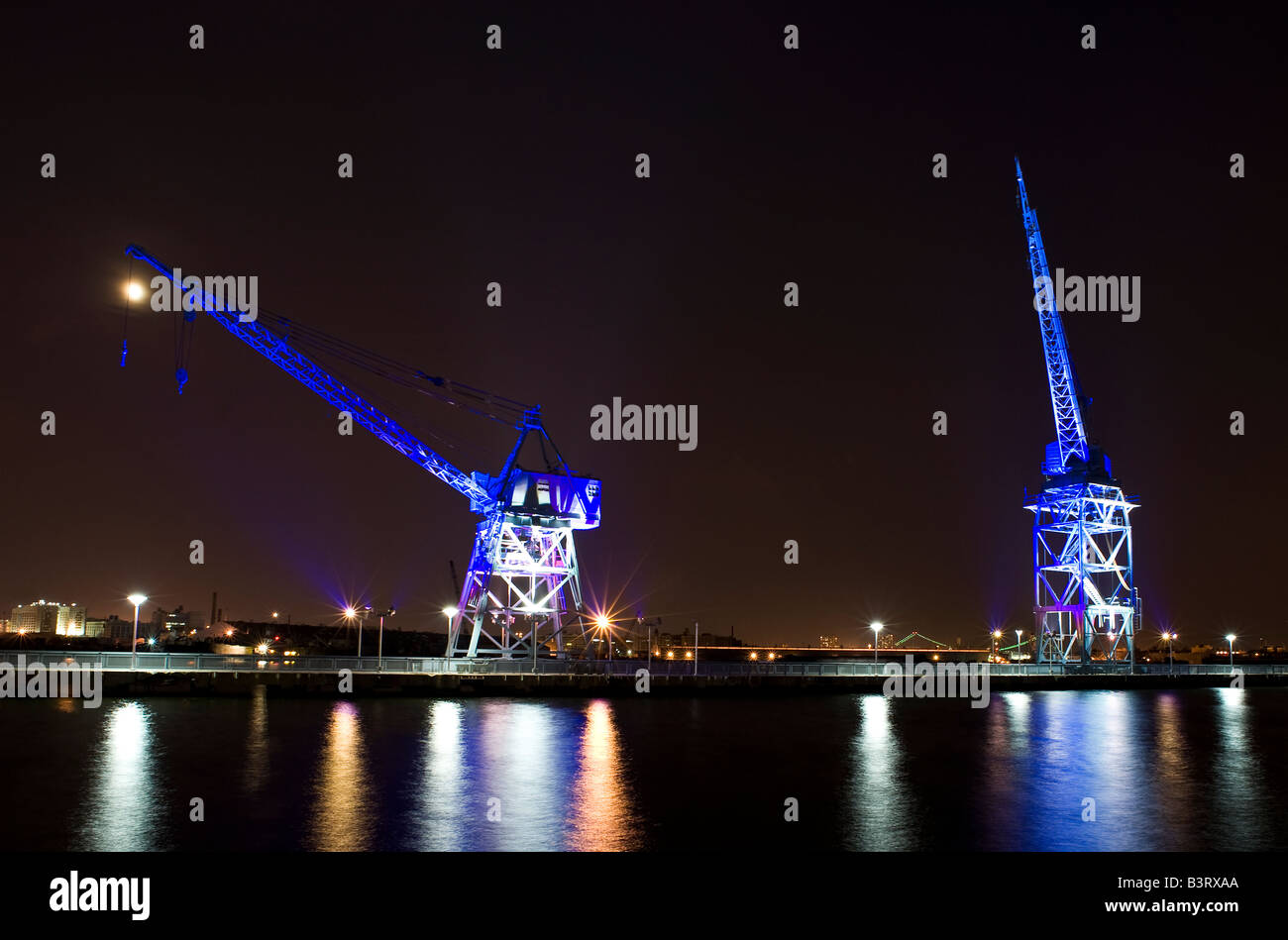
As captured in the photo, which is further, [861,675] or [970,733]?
[861,675]

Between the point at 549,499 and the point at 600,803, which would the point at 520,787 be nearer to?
the point at 600,803

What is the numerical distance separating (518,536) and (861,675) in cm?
2699

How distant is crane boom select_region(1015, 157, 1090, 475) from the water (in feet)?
136

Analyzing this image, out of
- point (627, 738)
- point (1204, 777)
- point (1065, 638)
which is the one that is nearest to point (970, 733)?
point (1204, 777)

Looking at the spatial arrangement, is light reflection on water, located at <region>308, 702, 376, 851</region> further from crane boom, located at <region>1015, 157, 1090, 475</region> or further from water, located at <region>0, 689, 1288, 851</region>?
crane boom, located at <region>1015, 157, 1090, 475</region>

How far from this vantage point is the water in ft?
65.9

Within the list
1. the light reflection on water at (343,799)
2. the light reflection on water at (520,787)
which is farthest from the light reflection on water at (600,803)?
the light reflection on water at (343,799)

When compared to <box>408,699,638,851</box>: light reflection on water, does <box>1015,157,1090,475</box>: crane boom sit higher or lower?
higher

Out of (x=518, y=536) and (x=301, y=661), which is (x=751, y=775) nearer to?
(x=301, y=661)

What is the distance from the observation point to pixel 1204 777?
101 feet

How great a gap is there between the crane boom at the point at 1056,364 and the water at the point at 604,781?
41500 millimetres

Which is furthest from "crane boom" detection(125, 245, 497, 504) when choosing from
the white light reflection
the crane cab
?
the white light reflection
